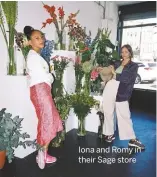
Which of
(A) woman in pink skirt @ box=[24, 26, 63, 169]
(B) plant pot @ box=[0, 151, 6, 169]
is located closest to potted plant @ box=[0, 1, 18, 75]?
(A) woman in pink skirt @ box=[24, 26, 63, 169]

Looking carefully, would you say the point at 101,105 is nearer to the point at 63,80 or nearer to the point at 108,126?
the point at 108,126

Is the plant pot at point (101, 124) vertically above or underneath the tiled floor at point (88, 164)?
above

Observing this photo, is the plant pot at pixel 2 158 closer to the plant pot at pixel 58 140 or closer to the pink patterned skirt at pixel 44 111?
the pink patterned skirt at pixel 44 111

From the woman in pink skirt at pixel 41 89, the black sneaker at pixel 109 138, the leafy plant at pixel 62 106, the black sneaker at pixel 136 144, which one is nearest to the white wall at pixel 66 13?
the woman in pink skirt at pixel 41 89

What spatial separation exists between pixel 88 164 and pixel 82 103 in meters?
0.91

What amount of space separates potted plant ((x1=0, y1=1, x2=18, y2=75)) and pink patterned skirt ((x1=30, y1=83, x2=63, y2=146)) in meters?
0.43

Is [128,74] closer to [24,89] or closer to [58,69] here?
[58,69]

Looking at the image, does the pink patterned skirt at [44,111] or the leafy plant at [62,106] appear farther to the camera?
the leafy plant at [62,106]

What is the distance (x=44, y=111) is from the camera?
2.32m

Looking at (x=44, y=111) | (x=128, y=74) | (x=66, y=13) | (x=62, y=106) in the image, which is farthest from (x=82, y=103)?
(x=66, y=13)

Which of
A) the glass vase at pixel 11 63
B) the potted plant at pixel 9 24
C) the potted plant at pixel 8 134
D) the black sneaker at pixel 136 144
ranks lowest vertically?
the black sneaker at pixel 136 144

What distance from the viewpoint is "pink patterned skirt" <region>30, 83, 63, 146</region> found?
89.7 inches

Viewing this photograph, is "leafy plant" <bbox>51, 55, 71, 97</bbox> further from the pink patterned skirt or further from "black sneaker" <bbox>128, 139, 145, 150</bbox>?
"black sneaker" <bbox>128, 139, 145, 150</bbox>

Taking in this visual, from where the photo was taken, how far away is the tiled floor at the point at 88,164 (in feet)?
7.43
